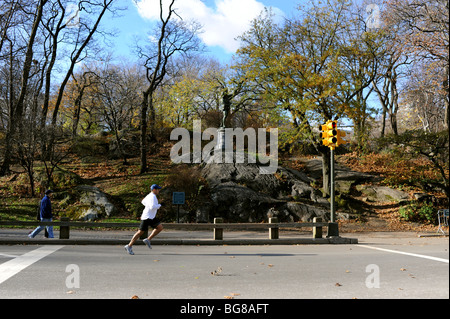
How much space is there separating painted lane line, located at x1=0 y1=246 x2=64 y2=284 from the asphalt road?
18mm

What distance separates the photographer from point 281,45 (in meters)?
24.4

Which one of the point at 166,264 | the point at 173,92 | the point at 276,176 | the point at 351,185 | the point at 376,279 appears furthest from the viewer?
the point at 173,92

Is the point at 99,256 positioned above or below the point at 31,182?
below

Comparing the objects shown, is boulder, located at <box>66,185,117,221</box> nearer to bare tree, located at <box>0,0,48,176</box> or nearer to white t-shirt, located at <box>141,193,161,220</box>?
bare tree, located at <box>0,0,48,176</box>

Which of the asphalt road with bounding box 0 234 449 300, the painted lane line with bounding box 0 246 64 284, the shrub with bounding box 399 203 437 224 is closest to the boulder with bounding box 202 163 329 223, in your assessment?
the shrub with bounding box 399 203 437 224

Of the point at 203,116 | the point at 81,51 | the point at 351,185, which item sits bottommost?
the point at 351,185

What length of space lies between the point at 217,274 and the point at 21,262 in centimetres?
467

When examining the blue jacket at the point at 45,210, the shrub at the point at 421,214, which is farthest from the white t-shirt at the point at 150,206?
the shrub at the point at 421,214

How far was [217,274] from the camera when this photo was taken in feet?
23.6

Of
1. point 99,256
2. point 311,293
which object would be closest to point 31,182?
point 99,256

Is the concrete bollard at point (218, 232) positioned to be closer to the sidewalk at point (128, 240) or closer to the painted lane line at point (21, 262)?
the sidewalk at point (128, 240)

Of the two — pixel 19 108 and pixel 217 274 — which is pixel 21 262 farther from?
pixel 19 108

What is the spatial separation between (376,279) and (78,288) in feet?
17.8

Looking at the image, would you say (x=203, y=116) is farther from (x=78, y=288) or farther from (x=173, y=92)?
(x=78, y=288)
